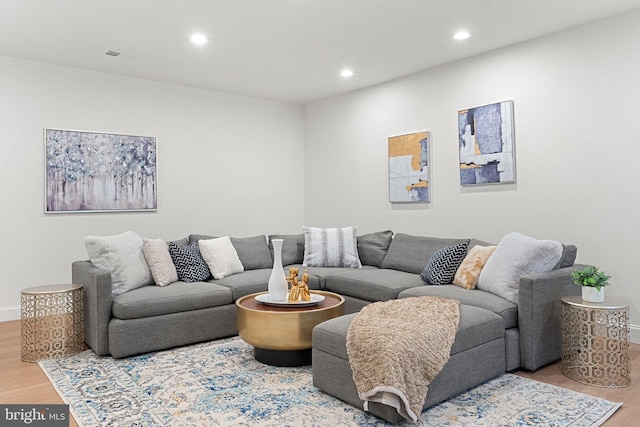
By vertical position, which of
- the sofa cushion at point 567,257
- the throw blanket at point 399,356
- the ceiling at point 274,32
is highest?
the ceiling at point 274,32

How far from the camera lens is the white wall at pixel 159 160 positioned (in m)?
4.57

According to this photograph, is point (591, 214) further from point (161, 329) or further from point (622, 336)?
point (161, 329)

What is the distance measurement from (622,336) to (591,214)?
4.17 ft

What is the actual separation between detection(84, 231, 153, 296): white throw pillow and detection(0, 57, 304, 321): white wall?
4.68 ft

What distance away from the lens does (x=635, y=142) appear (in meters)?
→ 3.58

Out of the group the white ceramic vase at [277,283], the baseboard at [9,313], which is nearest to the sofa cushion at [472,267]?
the white ceramic vase at [277,283]

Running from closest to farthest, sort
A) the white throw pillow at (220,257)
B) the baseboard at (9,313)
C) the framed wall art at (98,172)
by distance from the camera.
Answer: the white throw pillow at (220,257) → the baseboard at (9,313) → the framed wall art at (98,172)

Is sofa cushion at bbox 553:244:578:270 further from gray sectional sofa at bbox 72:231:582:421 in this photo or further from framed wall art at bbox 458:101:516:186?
framed wall art at bbox 458:101:516:186

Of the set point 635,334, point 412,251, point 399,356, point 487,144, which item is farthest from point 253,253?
point 635,334

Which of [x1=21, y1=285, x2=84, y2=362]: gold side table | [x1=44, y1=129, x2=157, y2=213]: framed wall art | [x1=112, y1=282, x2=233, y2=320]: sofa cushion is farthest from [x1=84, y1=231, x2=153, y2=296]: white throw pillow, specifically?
[x1=44, y1=129, x2=157, y2=213]: framed wall art

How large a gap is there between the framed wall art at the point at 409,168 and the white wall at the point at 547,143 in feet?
0.35

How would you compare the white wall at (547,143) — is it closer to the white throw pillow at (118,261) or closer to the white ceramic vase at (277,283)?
the white ceramic vase at (277,283)

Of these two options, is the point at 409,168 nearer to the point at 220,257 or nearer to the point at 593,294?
the point at 220,257

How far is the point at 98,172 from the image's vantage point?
5004mm
